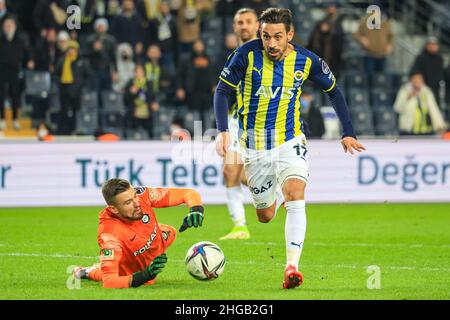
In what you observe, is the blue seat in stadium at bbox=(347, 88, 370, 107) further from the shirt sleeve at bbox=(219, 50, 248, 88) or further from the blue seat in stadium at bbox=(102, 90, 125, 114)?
the shirt sleeve at bbox=(219, 50, 248, 88)

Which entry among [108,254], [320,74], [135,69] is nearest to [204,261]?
[108,254]

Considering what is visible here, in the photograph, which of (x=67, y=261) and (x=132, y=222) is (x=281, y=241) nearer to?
(x=67, y=261)

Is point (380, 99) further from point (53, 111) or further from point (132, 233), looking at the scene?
point (132, 233)

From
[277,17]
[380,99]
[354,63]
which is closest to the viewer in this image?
[277,17]

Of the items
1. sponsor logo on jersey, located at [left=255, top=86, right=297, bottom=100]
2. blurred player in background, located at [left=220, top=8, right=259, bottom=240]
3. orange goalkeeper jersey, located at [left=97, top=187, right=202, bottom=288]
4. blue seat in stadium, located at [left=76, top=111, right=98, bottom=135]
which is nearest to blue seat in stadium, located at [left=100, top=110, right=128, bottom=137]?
blue seat in stadium, located at [left=76, top=111, right=98, bottom=135]

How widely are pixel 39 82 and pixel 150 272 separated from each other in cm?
1330

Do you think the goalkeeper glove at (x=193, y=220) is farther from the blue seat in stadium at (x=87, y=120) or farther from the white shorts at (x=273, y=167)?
the blue seat in stadium at (x=87, y=120)

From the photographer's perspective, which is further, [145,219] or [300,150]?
[300,150]

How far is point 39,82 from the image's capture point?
20.9 meters

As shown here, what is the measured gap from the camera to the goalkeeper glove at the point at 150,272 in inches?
320

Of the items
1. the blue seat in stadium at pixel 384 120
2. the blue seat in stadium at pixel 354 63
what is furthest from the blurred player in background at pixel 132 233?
the blue seat in stadium at pixel 354 63

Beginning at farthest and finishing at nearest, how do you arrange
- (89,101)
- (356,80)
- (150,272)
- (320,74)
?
1. (356,80)
2. (89,101)
3. (320,74)
4. (150,272)

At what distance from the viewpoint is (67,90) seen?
20.4m
